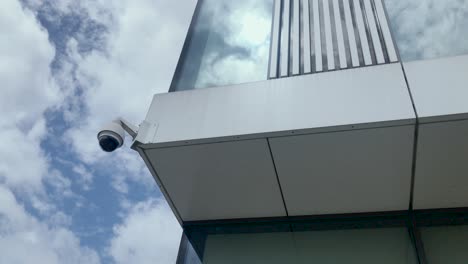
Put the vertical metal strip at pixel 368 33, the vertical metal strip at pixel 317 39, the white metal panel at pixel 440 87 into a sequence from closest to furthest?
the white metal panel at pixel 440 87
the vertical metal strip at pixel 368 33
the vertical metal strip at pixel 317 39

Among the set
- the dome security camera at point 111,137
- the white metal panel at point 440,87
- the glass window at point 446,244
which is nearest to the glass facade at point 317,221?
the glass window at point 446,244

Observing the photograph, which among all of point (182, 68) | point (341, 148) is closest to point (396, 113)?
point (341, 148)

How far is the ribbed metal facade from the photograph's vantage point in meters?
2.34

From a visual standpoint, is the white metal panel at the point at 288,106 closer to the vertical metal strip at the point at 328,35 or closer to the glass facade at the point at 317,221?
the glass facade at the point at 317,221

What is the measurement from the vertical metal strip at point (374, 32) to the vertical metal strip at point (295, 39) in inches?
18.7

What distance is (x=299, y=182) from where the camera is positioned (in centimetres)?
221

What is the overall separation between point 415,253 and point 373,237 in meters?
0.24

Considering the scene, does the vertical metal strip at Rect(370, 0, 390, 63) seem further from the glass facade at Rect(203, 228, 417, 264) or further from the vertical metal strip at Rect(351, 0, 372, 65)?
the glass facade at Rect(203, 228, 417, 264)

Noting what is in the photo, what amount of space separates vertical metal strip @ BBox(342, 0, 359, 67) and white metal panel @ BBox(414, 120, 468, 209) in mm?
638

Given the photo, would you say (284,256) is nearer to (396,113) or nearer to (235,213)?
(235,213)

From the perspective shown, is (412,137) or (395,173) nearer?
(412,137)

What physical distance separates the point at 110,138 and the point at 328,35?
1589mm

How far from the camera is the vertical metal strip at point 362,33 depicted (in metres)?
2.29

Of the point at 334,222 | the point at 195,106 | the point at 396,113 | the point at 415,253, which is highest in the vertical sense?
the point at 195,106
